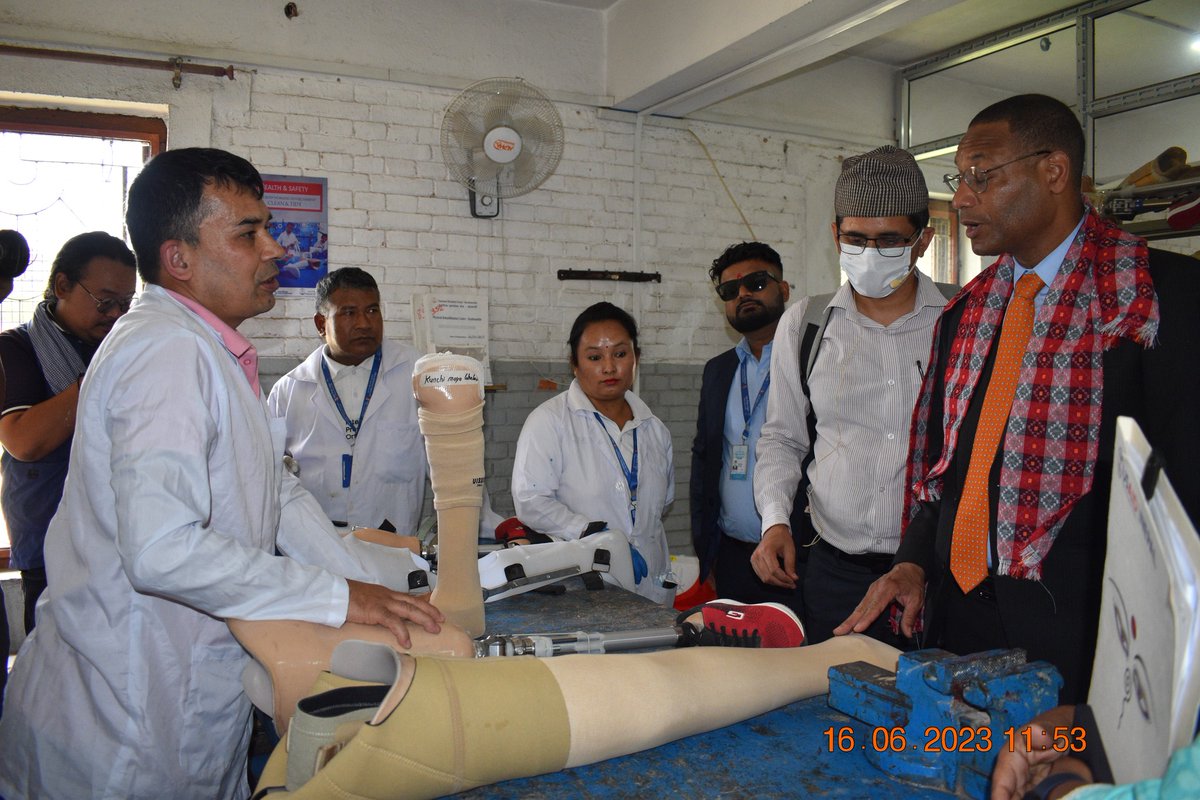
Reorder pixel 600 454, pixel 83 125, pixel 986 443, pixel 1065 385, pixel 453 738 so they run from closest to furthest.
Answer: pixel 453 738 → pixel 1065 385 → pixel 986 443 → pixel 600 454 → pixel 83 125

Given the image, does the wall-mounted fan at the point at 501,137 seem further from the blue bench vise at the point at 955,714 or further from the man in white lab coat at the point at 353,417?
the blue bench vise at the point at 955,714

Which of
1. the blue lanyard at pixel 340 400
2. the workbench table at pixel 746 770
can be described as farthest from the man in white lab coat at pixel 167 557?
the blue lanyard at pixel 340 400

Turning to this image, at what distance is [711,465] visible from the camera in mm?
3512

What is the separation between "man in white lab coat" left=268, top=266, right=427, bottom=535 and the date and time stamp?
2691mm

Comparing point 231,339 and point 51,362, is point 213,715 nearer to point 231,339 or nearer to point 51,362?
point 231,339

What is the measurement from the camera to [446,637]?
5.10 feet

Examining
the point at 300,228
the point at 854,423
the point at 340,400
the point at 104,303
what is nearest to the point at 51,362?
the point at 104,303

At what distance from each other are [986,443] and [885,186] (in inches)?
36.4

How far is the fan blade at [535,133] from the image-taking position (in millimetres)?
4738

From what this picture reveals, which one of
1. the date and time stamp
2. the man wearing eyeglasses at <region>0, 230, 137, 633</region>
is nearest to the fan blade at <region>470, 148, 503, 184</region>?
the man wearing eyeglasses at <region>0, 230, 137, 633</region>

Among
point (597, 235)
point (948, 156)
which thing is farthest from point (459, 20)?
point (948, 156)

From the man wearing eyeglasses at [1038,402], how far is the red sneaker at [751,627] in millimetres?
152

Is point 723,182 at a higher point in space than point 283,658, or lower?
higher

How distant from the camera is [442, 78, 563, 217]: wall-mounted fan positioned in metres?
4.63
